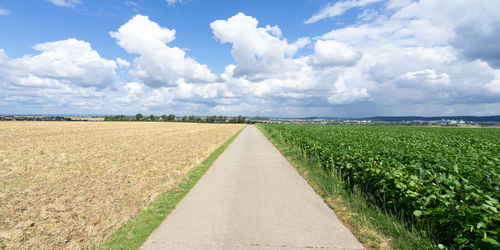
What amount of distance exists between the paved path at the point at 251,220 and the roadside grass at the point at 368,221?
0.27 m

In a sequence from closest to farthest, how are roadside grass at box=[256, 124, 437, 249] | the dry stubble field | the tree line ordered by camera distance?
roadside grass at box=[256, 124, 437, 249] < the dry stubble field < the tree line

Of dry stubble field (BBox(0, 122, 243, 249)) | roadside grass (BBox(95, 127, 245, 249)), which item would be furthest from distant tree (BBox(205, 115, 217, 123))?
roadside grass (BBox(95, 127, 245, 249))

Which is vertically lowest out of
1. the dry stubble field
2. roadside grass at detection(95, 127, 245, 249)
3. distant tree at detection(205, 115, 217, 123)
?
the dry stubble field

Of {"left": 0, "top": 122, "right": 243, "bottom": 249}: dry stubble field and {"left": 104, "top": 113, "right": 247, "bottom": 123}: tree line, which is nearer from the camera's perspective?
{"left": 0, "top": 122, "right": 243, "bottom": 249}: dry stubble field

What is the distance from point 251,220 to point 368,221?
104 inches

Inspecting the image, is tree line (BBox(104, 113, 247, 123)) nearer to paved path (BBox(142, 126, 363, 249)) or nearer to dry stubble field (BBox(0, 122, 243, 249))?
dry stubble field (BBox(0, 122, 243, 249))

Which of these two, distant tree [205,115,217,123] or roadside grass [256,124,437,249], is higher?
distant tree [205,115,217,123]

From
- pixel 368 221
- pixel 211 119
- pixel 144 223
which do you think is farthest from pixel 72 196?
pixel 211 119

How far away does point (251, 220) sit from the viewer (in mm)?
5195

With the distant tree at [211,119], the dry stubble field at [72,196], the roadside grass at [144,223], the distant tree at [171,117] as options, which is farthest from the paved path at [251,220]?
the distant tree at [211,119]

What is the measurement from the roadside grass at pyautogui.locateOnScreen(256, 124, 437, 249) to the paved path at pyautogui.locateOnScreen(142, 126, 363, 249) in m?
0.27

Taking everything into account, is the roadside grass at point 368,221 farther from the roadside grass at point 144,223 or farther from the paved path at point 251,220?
the roadside grass at point 144,223

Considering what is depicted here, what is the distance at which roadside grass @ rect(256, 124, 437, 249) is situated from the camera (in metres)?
4.19

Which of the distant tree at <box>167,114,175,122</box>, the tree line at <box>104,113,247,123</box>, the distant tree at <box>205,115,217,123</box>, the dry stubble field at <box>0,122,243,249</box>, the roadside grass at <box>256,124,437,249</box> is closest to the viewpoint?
the roadside grass at <box>256,124,437,249</box>
